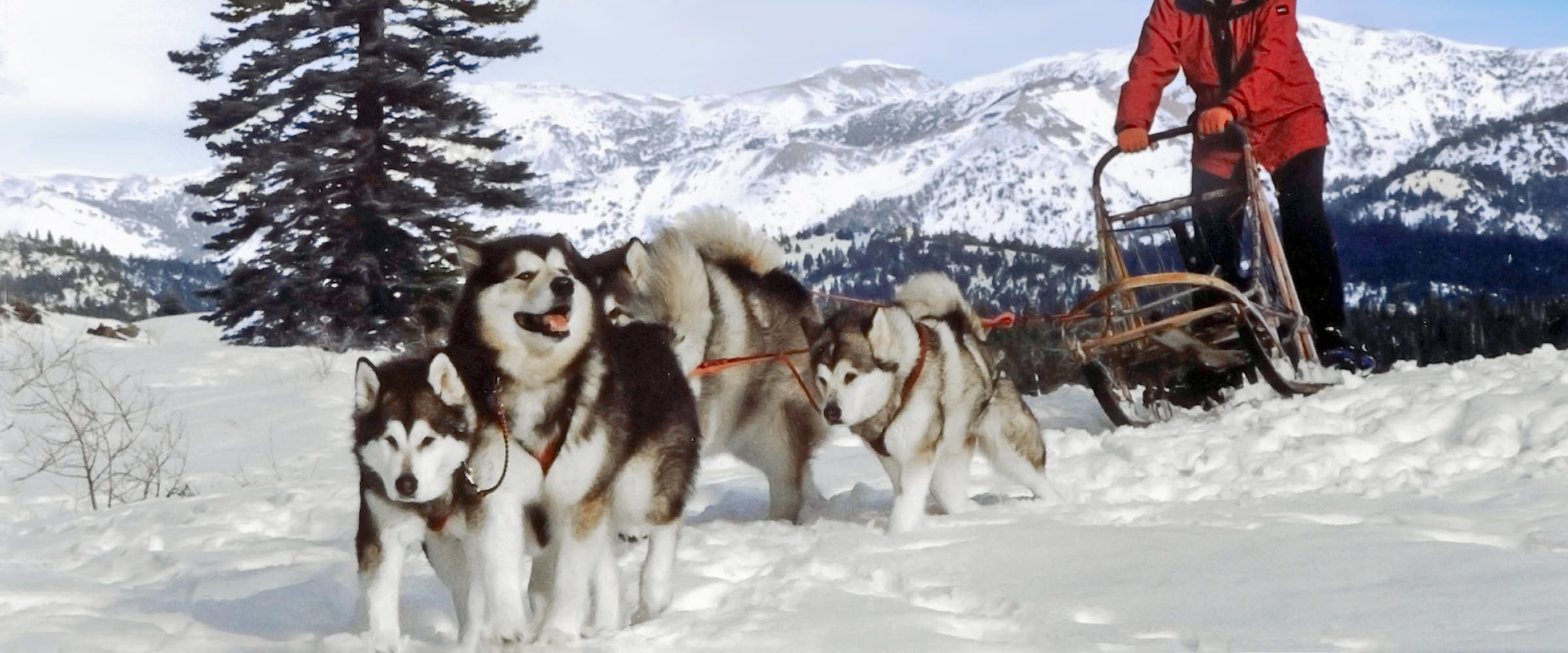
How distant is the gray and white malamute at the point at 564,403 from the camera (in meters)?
2.47

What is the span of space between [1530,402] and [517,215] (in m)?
7.17

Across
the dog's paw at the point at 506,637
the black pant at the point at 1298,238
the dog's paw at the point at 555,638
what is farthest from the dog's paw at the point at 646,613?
the black pant at the point at 1298,238

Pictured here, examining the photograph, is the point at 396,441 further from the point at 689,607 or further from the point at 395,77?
the point at 395,77

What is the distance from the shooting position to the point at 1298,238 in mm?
5578

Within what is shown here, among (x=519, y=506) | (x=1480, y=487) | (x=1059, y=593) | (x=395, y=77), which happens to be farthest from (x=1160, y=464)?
(x=395, y=77)

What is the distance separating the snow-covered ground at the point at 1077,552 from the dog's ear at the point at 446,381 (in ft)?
A: 1.84

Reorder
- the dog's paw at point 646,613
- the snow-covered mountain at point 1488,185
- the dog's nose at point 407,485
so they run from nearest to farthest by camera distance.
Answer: the dog's nose at point 407,485
the dog's paw at point 646,613
the snow-covered mountain at point 1488,185

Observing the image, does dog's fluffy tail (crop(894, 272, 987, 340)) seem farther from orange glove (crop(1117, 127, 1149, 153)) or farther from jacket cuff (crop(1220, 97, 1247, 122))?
jacket cuff (crop(1220, 97, 1247, 122))

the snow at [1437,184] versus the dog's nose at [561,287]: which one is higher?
the dog's nose at [561,287]

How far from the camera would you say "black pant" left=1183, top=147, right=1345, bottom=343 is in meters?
5.54

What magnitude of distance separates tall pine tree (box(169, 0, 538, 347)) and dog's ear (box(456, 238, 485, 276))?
0.40 metres

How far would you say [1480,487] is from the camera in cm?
392

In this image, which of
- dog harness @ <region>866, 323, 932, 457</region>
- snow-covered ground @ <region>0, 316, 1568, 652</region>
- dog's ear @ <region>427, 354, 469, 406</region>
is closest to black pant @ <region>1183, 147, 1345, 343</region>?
snow-covered ground @ <region>0, 316, 1568, 652</region>

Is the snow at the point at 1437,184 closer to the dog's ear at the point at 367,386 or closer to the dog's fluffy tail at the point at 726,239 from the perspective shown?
the dog's fluffy tail at the point at 726,239
